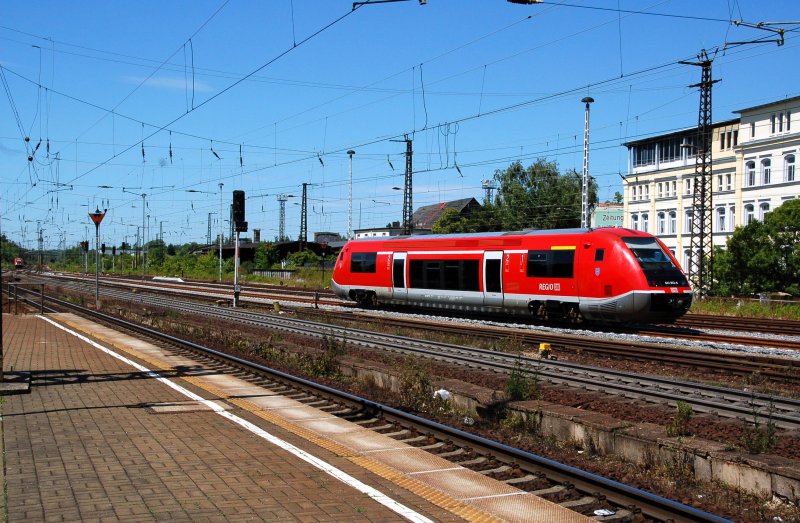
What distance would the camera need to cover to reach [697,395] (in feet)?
38.0

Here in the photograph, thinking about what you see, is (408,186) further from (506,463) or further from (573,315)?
(506,463)

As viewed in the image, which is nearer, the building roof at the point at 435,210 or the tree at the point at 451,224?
the tree at the point at 451,224

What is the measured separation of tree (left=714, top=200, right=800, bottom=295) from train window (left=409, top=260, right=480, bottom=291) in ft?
61.7

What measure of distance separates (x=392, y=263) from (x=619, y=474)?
78.6 ft

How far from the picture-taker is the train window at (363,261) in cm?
3273

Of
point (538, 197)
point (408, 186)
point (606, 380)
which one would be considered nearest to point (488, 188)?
point (538, 197)

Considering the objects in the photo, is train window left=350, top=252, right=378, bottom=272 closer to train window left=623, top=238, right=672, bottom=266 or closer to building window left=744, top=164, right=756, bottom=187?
train window left=623, top=238, right=672, bottom=266

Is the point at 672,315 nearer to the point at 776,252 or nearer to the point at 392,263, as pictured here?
the point at 392,263

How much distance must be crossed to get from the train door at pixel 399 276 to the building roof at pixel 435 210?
63.1 metres

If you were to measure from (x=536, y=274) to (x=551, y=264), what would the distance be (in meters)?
0.77

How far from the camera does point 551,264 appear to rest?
23.8m

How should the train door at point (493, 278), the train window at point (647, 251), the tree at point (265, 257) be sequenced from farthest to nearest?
1. the tree at point (265, 257)
2. the train door at point (493, 278)
3. the train window at point (647, 251)

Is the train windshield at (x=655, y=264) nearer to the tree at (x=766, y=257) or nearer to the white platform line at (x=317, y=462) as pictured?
the white platform line at (x=317, y=462)

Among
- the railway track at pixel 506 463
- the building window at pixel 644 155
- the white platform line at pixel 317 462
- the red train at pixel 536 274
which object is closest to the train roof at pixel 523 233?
the red train at pixel 536 274
